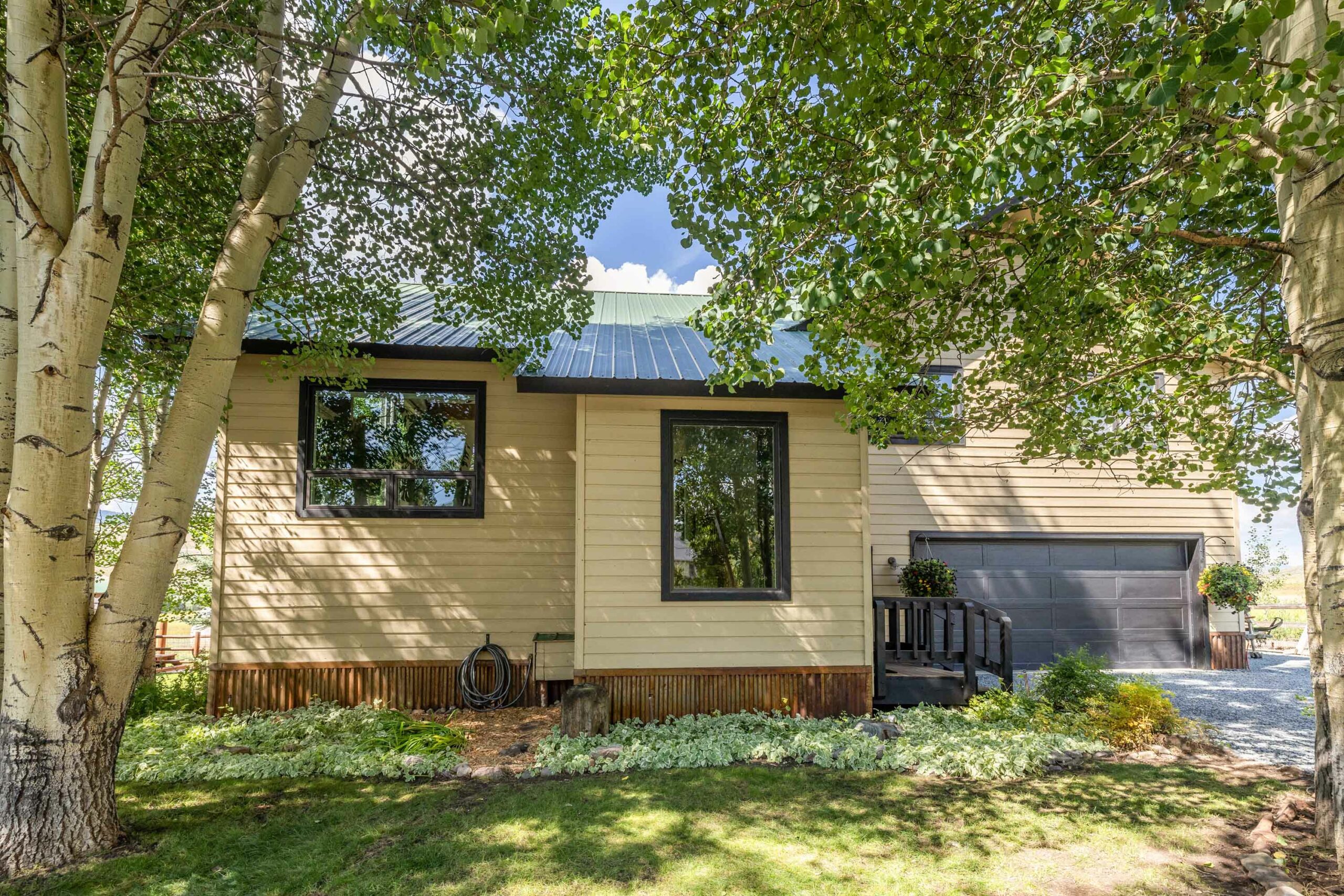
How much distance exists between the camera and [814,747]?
488 centimetres

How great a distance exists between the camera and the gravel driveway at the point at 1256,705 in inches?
207

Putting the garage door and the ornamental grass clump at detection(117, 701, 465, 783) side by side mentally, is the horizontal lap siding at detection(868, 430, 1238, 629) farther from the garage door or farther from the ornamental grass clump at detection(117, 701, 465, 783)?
the ornamental grass clump at detection(117, 701, 465, 783)

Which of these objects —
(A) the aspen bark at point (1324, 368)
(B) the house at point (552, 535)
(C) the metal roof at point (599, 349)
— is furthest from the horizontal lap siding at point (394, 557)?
(A) the aspen bark at point (1324, 368)

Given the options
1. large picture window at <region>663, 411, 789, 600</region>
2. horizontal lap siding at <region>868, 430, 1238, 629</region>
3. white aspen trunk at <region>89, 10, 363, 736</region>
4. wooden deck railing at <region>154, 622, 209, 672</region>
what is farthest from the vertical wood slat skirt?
horizontal lap siding at <region>868, 430, 1238, 629</region>

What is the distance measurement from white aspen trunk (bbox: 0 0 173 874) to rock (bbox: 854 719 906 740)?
497cm

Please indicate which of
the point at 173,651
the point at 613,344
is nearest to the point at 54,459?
the point at 613,344

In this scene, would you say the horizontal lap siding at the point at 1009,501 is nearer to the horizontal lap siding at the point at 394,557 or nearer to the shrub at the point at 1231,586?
the shrub at the point at 1231,586

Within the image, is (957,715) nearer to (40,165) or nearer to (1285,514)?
(1285,514)

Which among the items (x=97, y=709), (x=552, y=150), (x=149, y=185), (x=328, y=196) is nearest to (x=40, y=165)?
(x=149, y=185)

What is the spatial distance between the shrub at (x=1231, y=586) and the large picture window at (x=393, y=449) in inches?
382

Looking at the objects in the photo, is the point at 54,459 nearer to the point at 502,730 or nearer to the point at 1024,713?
the point at 502,730

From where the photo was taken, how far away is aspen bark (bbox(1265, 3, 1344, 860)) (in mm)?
2902

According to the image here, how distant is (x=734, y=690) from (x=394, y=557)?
3.64 meters

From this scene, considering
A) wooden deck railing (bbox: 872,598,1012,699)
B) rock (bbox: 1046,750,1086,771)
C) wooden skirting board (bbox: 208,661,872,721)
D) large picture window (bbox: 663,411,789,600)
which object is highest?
large picture window (bbox: 663,411,789,600)
